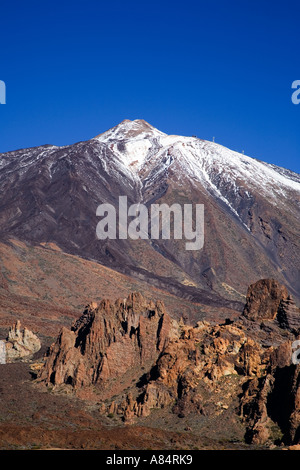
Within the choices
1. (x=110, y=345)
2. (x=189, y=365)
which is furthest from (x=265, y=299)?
(x=110, y=345)

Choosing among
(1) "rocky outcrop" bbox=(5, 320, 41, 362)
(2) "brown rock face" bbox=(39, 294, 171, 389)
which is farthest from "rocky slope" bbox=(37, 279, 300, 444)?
(1) "rocky outcrop" bbox=(5, 320, 41, 362)

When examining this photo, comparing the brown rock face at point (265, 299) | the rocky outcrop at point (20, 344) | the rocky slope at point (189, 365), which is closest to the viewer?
the rocky slope at point (189, 365)

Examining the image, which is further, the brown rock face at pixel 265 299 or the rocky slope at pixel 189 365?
the brown rock face at pixel 265 299

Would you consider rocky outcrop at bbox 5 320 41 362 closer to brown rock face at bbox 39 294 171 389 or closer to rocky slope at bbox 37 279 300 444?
rocky slope at bbox 37 279 300 444

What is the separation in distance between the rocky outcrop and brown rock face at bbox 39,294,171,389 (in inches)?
584

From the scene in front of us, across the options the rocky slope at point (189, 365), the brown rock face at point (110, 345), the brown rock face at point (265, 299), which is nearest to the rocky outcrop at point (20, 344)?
the rocky slope at point (189, 365)

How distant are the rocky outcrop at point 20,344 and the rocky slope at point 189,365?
12152 mm

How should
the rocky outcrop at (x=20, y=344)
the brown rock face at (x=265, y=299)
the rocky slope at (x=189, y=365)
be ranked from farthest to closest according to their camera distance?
the rocky outcrop at (x=20, y=344)
the brown rock face at (x=265, y=299)
the rocky slope at (x=189, y=365)

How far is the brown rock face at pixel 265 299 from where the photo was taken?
6188 cm

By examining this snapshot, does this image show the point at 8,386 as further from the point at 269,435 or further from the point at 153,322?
the point at 269,435

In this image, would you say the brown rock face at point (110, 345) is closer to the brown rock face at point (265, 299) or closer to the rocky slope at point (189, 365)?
the rocky slope at point (189, 365)

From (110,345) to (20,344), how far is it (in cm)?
2393

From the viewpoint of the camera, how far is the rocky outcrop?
79.2 m
